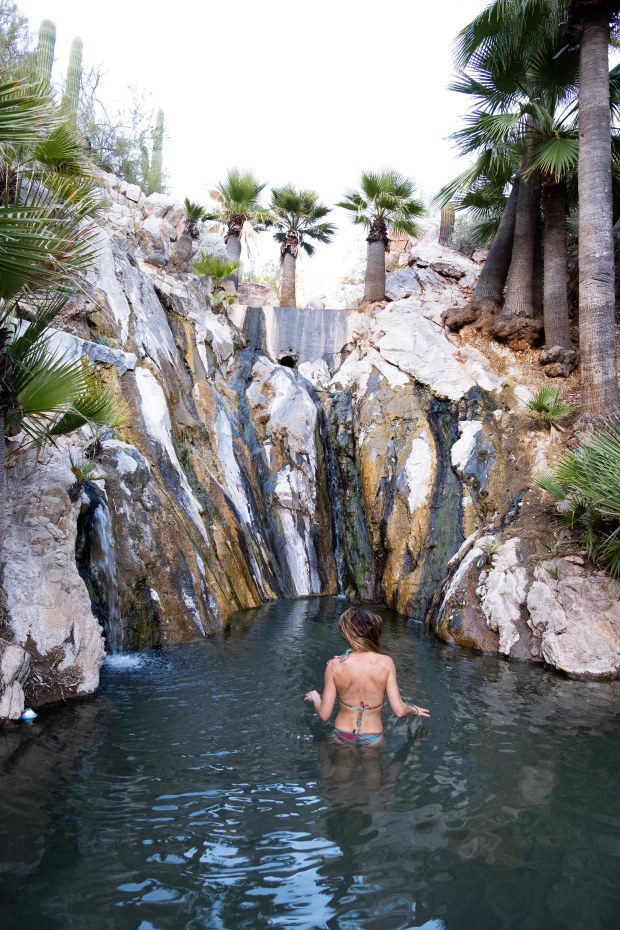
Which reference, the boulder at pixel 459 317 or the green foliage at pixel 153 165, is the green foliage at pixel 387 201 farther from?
the green foliage at pixel 153 165

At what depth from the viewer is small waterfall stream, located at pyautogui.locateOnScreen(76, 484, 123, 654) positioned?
7668 mm

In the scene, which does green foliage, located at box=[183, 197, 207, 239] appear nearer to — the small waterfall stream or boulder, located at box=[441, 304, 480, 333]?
boulder, located at box=[441, 304, 480, 333]

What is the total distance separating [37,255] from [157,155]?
78.6 ft

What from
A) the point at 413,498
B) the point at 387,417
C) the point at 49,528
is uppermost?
the point at 387,417

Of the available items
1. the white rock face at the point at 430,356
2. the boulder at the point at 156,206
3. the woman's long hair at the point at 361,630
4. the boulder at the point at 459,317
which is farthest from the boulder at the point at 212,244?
the woman's long hair at the point at 361,630

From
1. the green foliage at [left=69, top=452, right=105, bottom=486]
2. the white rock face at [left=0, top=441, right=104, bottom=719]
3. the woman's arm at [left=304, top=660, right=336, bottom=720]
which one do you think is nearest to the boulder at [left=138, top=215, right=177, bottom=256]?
the green foliage at [left=69, top=452, right=105, bottom=486]

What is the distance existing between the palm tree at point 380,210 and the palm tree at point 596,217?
23.6ft

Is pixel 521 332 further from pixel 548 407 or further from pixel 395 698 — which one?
pixel 395 698

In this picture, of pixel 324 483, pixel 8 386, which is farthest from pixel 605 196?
pixel 8 386

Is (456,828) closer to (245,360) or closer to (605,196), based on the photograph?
(605,196)

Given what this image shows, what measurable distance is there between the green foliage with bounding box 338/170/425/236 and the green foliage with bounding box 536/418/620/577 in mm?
12003

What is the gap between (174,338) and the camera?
13492mm

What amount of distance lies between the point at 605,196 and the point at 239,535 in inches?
393

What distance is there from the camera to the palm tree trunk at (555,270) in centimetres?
1431
